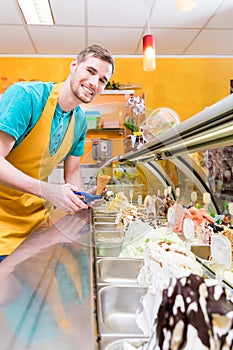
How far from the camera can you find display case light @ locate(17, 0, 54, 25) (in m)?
3.24

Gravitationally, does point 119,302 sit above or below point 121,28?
below

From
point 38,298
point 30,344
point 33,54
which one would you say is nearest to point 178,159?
point 38,298

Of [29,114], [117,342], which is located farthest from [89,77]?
[117,342]

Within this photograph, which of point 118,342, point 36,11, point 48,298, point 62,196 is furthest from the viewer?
point 36,11

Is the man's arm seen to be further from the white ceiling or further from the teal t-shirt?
the white ceiling

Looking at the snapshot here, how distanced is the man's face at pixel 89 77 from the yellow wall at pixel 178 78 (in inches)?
126

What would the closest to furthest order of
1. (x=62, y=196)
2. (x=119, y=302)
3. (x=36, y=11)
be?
1. (x=119, y=302)
2. (x=62, y=196)
3. (x=36, y=11)

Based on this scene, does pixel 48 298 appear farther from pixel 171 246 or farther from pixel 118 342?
pixel 171 246

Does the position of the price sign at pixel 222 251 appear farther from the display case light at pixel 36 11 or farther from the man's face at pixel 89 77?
the display case light at pixel 36 11

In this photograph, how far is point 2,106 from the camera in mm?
1422

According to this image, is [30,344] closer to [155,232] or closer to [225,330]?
[225,330]

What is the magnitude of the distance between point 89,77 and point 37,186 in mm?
540

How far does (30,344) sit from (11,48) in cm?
446

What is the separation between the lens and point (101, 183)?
1.56 metres
